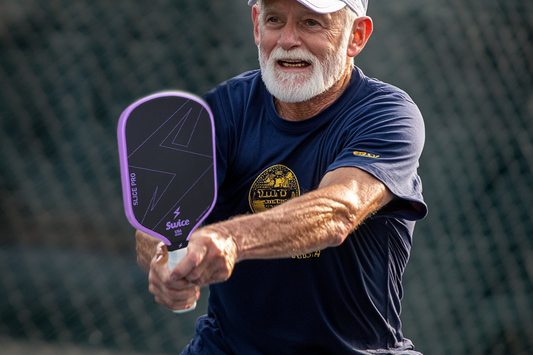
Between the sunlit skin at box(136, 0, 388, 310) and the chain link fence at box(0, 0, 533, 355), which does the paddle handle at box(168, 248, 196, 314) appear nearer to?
the sunlit skin at box(136, 0, 388, 310)

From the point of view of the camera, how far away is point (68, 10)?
8.74ft

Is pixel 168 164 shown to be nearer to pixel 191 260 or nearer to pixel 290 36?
pixel 191 260

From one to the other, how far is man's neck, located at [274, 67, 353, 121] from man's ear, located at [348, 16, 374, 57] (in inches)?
2.6

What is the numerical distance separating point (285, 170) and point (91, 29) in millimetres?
1565

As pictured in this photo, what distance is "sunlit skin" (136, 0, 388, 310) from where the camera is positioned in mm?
977

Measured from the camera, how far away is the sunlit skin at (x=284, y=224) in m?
0.98

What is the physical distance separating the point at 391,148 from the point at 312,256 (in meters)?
0.32

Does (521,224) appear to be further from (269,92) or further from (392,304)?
(269,92)

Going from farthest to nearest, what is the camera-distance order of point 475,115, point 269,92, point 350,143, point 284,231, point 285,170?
point 475,115
point 269,92
point 285,170
point 350,143
point 284,231

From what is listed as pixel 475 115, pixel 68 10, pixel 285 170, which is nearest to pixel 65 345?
pixel 68 10

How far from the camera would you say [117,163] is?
2.69m

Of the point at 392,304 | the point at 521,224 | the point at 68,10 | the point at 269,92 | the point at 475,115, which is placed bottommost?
the point at 521,224

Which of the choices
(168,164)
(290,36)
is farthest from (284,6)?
(168,164)

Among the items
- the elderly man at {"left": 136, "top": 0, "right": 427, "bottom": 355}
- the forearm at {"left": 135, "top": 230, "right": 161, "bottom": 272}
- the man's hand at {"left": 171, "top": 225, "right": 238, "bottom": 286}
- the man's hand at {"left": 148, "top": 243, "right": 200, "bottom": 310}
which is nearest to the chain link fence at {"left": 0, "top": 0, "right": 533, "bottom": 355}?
the elderly man at {"left": 136, "top": 0, "right": 427, "bottom": 355}
